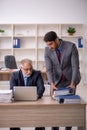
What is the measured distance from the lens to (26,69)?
2902mm

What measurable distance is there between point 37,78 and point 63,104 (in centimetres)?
65

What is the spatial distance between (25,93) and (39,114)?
29 cm

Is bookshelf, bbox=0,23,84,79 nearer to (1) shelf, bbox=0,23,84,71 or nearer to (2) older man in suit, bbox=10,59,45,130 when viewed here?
(1) shelf, bbox=0,23,84,71

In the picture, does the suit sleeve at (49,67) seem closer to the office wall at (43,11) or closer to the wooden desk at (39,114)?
the wooden desk at (39,114)

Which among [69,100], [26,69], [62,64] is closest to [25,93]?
[26,69]

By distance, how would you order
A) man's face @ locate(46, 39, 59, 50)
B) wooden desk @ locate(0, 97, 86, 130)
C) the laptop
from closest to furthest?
wooden desk @ locate(0, 97, 86, 130), the laptop, man's face @ locate(46, 39, 59, 50)

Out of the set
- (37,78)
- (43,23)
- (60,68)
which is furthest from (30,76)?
(43,23)

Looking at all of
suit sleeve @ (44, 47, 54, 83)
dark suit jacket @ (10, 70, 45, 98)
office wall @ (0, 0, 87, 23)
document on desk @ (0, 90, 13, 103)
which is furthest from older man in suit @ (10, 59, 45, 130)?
office wall @ (0, 0, 87, 23)

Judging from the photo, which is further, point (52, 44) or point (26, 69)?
point (26, 69)


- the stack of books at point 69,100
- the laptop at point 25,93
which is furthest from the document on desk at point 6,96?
the stack of books at point 69,100

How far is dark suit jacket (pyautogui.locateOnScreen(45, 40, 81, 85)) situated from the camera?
9.61 feet

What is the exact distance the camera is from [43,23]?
8281mm

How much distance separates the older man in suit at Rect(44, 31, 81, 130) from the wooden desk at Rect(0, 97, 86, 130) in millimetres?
435

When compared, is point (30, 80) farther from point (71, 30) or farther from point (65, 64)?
point (71, 30)
